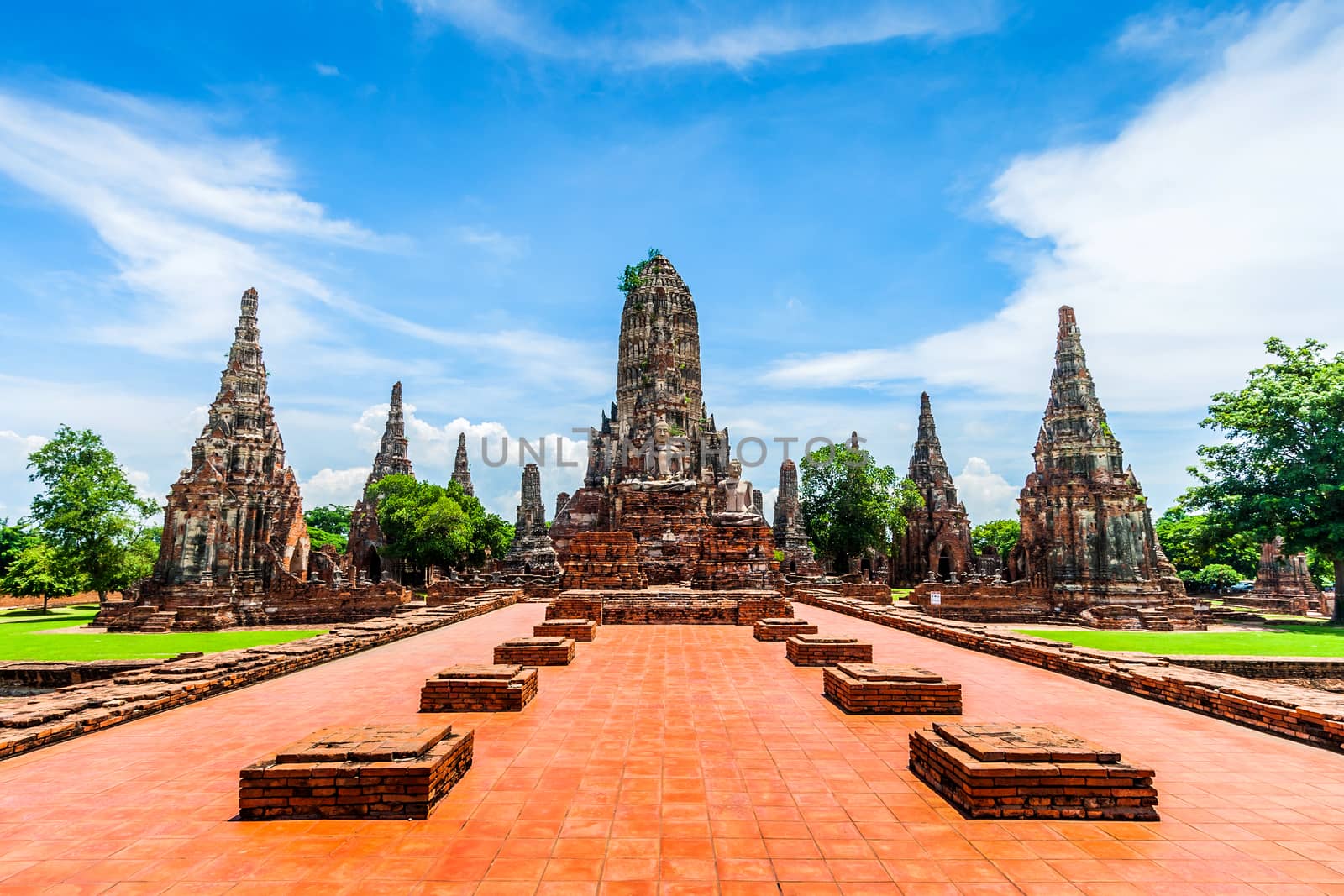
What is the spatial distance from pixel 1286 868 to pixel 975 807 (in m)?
1.51

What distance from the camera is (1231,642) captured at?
18094mm

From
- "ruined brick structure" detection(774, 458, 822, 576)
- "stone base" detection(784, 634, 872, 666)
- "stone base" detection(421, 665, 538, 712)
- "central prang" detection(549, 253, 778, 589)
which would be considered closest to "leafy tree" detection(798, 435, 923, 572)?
"ruined brick structure" detection(774, 458, 822, 576)

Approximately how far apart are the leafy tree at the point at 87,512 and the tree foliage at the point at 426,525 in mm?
13031

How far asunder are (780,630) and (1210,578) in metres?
40.4

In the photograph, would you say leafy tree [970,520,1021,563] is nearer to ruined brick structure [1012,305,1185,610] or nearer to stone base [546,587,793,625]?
→ ruined brick structure [1012,305,1185,610]

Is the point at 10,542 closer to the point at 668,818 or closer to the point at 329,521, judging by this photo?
the point at 329,521

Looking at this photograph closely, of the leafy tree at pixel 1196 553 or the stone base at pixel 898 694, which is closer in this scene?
the stone base at pixel 898 694

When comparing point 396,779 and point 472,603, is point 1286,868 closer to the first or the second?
point 396,779

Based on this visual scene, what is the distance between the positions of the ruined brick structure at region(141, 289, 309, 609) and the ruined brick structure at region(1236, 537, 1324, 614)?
41.5 m

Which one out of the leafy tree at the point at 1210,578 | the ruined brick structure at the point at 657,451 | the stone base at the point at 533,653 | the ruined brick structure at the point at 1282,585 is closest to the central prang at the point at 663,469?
the ruined brick structure at the point at 657,451

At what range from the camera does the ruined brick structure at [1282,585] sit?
3153 centimetres

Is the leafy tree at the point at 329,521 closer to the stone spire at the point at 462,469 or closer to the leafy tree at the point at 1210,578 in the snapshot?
the stone spire at the point at 462,469

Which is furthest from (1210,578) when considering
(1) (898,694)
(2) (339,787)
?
(2) (339,787)

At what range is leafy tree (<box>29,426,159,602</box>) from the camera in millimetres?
31109
